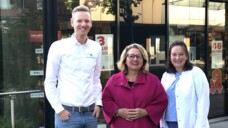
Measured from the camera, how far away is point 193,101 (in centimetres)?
349

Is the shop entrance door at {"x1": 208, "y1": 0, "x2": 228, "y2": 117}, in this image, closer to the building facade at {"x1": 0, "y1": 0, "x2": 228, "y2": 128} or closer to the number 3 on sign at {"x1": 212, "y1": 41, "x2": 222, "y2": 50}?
the number 3 on sign at {"x1": 212, "y1": 41, "x2": 222, "y2": 50}

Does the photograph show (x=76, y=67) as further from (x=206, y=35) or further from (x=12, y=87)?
(x=206, y=35)

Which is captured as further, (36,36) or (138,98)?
(36,36)

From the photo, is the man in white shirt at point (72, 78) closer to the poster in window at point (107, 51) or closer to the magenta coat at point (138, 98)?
the magenta coat at point (138, 98)

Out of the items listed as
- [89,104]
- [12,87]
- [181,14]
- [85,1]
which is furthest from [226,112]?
[89,104]

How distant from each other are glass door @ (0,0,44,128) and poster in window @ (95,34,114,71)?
1074 mm

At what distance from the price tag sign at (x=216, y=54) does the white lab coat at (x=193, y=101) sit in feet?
15.7

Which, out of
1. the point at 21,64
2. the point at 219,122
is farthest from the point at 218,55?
the point at 21,64

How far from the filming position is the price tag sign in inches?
320

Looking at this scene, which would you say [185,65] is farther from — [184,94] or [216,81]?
[216,81]

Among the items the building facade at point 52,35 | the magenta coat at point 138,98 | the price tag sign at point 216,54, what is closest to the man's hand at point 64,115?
the magenta coat at point 138,98

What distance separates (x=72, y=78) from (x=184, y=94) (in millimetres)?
1052

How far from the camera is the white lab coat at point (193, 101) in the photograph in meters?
3.46

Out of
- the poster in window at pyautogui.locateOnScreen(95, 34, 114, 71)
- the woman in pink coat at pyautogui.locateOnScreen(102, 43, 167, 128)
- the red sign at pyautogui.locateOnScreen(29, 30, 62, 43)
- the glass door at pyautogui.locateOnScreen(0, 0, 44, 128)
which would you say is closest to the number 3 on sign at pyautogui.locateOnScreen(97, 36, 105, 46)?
the poster in window at pyautogui.locateOnScreen(95, 34, 114, 71)
